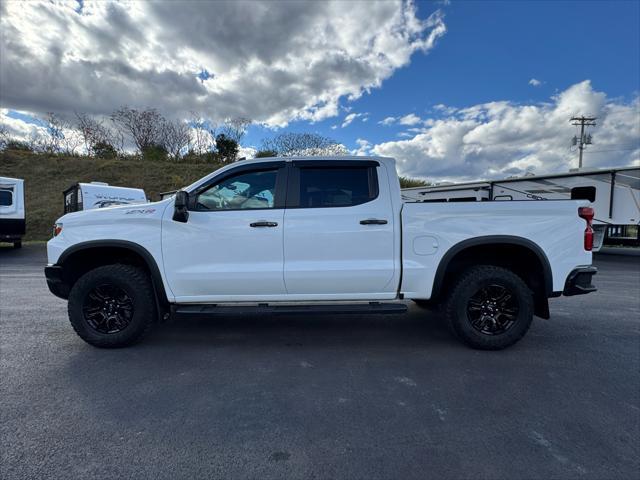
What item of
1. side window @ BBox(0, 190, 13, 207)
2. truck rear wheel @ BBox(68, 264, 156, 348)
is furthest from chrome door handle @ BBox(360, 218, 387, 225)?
side window @ BBox(0, 190, 13, 207)

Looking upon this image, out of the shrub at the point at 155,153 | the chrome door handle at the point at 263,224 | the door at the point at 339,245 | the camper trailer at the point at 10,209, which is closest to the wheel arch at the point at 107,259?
the chrome door handle at the point at 263,224

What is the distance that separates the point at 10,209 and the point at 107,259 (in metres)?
12.6

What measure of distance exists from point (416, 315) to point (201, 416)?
336 cm

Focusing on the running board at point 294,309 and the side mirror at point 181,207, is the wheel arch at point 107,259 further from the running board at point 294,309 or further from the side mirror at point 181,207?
the side mirror at point 181,207

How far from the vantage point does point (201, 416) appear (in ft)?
8.15

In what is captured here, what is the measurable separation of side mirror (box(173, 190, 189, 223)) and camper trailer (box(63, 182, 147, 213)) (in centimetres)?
1046

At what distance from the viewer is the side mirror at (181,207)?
3381mm

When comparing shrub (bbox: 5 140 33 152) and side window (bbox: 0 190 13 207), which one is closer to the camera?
side window (bbox: 0 190 13 207)

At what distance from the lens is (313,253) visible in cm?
355

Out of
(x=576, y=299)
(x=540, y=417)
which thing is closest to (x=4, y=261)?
(x=540, y=417)

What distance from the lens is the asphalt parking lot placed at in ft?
6.70

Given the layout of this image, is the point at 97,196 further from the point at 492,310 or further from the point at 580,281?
the point at 580,281

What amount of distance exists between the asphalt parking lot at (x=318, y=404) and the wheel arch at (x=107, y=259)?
692 mm

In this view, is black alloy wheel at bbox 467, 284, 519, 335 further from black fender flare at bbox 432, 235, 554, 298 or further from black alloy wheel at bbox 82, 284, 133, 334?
black alloy wheel at bbox 82, 284, 133, 334
